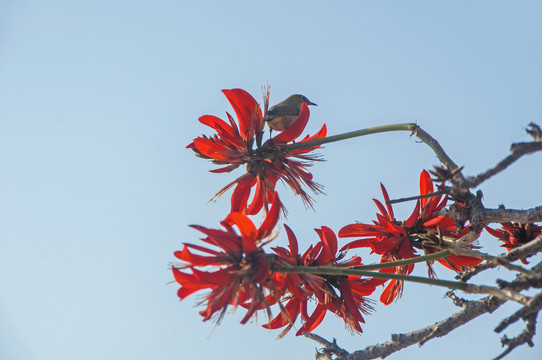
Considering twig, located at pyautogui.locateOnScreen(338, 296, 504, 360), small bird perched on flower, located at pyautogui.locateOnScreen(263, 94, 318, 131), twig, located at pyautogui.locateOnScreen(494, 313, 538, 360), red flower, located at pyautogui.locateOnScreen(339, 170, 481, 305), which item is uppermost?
small bird perched on flower, located at pyautogui.locateOnScreen(263, 94, 318, 131)

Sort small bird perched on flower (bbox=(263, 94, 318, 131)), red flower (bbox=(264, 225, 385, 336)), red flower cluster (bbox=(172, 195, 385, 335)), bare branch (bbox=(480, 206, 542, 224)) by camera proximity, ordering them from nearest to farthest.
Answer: red flower cluster (bbox=(172, 195, 385, 335)) → bare branch (bbox=(480, 206, 542, 224)) → red flower (bbox=(264, 225, 385, 336)) → small bird perched on flower (bbox=(263, 94, 318, 131))

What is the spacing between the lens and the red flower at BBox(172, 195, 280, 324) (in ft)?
6.29

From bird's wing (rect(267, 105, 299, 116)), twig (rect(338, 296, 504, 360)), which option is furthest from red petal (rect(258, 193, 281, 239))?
bird's wing (rect(267, 105, 299, 116))

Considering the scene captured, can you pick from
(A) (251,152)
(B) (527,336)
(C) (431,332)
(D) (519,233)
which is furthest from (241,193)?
(B) (527,336)

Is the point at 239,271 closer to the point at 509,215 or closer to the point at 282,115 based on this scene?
the point at 509,215

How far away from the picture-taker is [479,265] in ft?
7.40

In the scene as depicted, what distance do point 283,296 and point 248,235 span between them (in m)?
0.66

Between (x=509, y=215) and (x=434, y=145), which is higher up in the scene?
(x=434, y=145)

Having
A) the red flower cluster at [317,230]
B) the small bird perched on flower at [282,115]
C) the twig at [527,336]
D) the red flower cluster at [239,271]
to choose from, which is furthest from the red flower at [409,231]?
the twig at [527,336]

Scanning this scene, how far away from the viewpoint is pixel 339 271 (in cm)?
178

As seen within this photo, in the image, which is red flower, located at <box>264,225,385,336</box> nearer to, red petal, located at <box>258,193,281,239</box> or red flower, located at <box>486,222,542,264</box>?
red petal, located at <box>258,193,281,239</box>

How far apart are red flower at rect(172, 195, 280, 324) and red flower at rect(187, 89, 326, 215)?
2.09ft

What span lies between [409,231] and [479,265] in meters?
0.43

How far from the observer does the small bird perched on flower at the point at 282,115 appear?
119 inches
